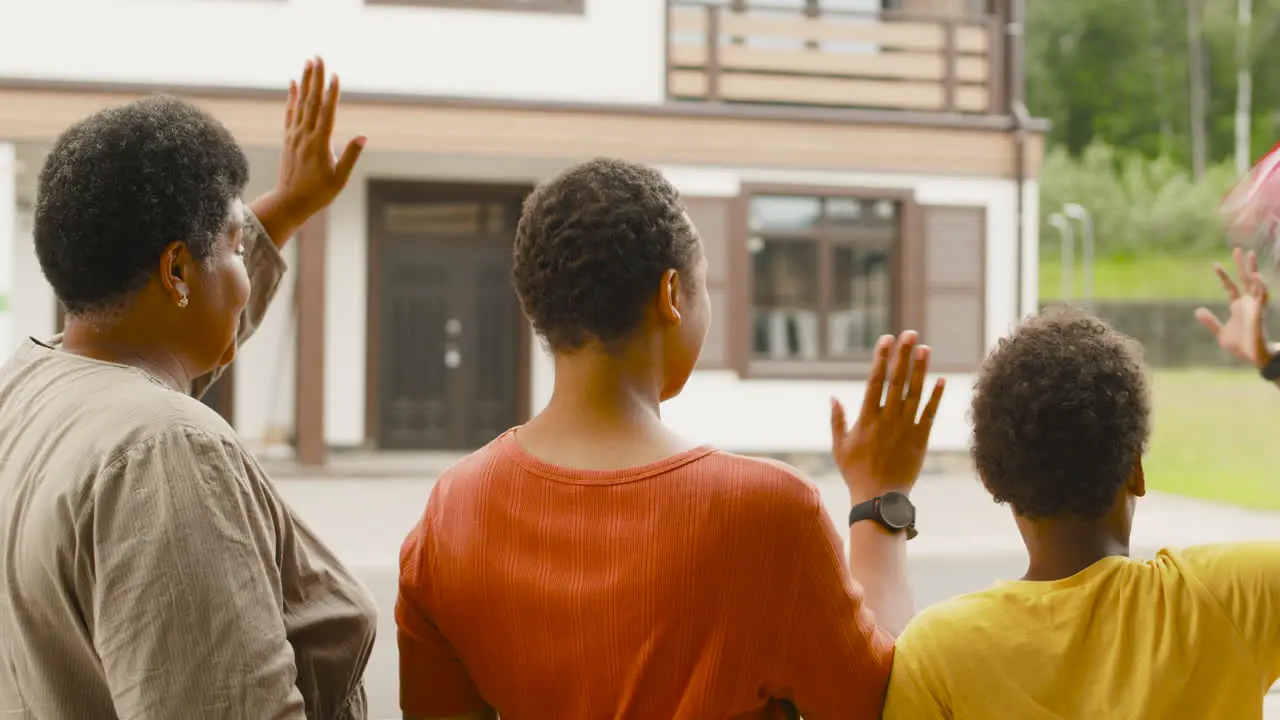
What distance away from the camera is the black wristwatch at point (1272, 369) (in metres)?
1.87

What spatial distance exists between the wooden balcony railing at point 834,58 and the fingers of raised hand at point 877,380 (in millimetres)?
12746

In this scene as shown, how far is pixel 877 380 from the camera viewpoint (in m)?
1.59

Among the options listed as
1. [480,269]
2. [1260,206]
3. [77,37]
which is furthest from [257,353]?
[1260,206]

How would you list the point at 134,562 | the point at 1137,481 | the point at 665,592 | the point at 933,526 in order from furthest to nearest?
the point at 933,526
the point at 1137,481
the point at 665,592
the point at 134,562

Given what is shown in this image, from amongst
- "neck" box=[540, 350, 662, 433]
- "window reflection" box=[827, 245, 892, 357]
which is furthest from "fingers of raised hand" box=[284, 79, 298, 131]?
"window reflection" box=[827, 245, 892, 357]

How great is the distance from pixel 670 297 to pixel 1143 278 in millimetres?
47715

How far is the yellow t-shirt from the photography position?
1.51m

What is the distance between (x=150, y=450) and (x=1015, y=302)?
1411 cm

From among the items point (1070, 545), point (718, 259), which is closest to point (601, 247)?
point (1070, 545)

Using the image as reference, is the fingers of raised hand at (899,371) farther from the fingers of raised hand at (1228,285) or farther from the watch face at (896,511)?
the fingers of raised hand at (1228,285)

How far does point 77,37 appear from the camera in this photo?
12914mm

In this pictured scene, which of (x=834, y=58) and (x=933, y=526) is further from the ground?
(x=834, y=58)

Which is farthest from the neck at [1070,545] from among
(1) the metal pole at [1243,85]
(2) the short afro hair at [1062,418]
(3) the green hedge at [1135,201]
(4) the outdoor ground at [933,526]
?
(1) the metal pole at [1243,85]

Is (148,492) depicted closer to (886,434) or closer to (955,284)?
(886,434)
